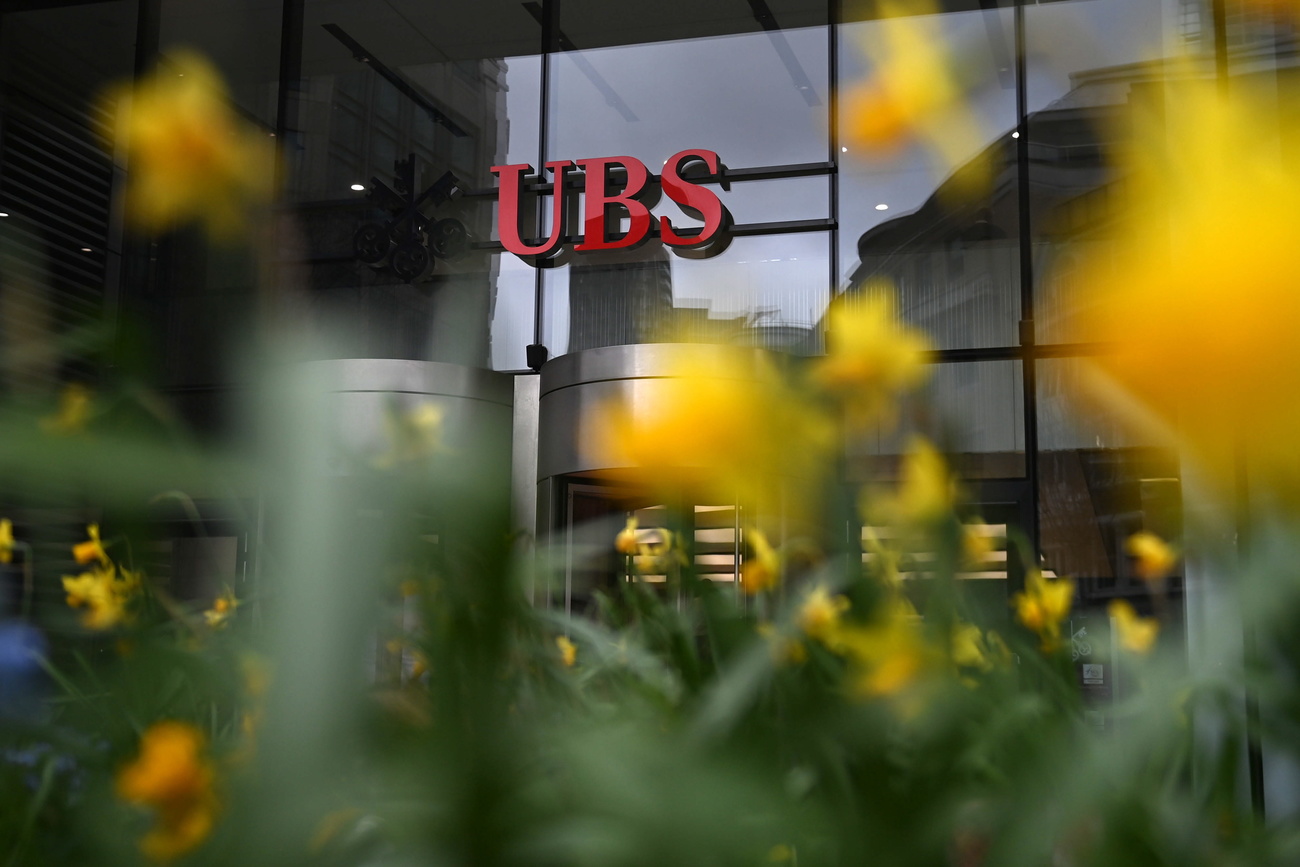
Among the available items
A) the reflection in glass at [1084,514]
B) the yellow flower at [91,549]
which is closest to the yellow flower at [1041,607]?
the yellow flower at [91,549]

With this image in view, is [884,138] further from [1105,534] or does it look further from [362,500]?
[1105,534]

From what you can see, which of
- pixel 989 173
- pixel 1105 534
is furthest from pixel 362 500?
pixel 1105 534

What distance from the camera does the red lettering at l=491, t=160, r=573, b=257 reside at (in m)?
5.45

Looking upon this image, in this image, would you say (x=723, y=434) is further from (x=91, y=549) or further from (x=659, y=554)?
(x=91, y=549)

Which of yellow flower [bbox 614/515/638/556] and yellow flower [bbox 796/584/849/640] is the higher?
yellow flower [bbox 614/515/638/556]

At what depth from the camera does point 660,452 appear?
146 millimetres

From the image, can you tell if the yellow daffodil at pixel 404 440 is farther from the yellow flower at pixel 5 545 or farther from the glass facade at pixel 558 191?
the glass facade at pixel 558 191

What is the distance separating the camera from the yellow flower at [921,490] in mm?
199

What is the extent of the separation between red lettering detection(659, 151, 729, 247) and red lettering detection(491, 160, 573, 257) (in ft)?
1.59

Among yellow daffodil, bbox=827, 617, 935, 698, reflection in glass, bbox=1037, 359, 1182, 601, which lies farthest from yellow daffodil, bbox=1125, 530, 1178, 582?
reflection in glass, bbox=1037, 359, 1182, 601

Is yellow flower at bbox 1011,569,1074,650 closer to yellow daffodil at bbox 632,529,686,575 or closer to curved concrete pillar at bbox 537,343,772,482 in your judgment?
yellow daffodil at bbox 632,529,686,575

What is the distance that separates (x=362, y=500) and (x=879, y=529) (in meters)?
0.13

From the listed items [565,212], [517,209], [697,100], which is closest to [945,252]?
[697,100]

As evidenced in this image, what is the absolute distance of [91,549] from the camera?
43 cm
